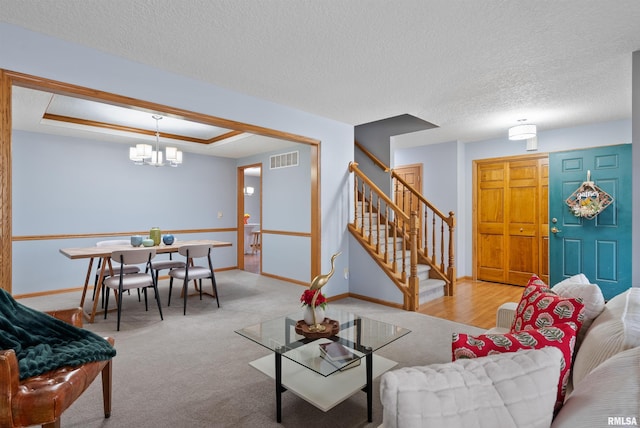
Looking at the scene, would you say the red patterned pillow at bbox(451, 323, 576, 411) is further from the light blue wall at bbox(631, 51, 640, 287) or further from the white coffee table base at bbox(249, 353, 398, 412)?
the light blue wall at bbox(631, 51, 640, 287)

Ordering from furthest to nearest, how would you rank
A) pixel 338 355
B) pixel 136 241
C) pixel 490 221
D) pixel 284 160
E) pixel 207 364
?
1. pixel 284 160
2. pixel 490 221
3. pixel 136 241
4. pixel 207 364
5. pixel 338 355

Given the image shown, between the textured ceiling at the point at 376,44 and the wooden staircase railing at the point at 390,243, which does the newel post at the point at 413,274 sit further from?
the textured ceiling at the point at 376,44

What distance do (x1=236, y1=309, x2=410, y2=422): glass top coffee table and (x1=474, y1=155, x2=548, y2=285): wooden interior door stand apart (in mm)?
4050

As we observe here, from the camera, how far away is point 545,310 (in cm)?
150

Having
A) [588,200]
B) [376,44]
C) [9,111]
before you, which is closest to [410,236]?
[376,44]

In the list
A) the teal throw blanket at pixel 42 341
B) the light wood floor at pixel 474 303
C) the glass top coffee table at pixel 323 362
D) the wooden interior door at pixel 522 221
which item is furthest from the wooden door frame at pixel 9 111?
the wooden interior door at pixel 522 221

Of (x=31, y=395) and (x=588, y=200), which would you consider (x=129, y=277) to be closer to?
(x=31, y=395)

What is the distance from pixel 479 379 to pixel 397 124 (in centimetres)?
490

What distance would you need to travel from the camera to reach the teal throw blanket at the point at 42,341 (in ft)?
5.10

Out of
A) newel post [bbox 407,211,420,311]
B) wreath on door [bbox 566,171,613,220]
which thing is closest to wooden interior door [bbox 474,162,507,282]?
wreath on door [bbox 566,171,613,220]

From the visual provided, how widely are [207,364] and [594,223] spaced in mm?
5077

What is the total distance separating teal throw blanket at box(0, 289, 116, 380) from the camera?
155 cm

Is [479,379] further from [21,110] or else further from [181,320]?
[21,110]

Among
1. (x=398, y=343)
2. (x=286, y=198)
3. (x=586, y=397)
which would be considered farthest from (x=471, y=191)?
(x=586, y=397)
